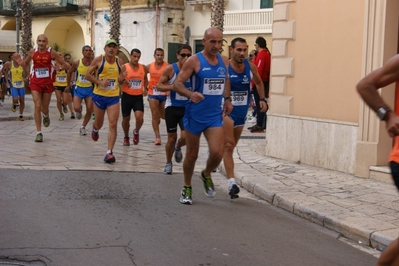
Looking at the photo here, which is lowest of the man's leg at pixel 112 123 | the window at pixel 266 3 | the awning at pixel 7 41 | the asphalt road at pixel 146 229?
the asphalt road at pixel 146 229

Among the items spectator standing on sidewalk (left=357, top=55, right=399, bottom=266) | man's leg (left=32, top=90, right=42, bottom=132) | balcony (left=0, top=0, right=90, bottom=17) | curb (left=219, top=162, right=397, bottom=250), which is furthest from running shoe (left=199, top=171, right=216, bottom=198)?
balcony (left=0, top=0, right=90, bottom=17)

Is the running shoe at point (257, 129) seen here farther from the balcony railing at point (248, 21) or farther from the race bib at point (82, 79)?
the balcony railing at point (248, 21)

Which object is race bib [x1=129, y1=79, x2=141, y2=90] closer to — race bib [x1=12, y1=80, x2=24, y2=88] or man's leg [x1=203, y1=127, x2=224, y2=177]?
man's leg [x1=203, y1=127, x2=224, y2=177]

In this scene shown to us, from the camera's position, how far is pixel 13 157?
10930mm

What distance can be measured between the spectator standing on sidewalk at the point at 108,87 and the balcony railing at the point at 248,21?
73.4 feet

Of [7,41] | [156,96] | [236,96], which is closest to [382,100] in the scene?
[236,96]

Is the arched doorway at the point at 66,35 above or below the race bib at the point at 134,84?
above

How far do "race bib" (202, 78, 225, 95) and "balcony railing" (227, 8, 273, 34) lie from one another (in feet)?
84.6

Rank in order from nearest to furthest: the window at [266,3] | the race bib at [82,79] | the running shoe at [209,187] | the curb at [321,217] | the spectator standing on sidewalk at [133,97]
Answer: the curb at [321,217]
the running shoe at [209,187]
the spectator standing on sidewalk at [133,97]
the race bib at [82,79]
the window at [266,3]

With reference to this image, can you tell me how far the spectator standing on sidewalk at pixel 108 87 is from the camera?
35.5 ft

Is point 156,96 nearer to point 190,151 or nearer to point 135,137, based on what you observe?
point 135,137

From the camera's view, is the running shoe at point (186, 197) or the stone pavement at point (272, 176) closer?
the stone pavement at point (272, 176)

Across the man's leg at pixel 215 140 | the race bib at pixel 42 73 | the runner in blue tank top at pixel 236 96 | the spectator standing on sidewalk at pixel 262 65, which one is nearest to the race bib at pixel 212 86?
the man's leg at pixel 215 140

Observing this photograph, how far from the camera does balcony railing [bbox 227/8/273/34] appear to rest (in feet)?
109
